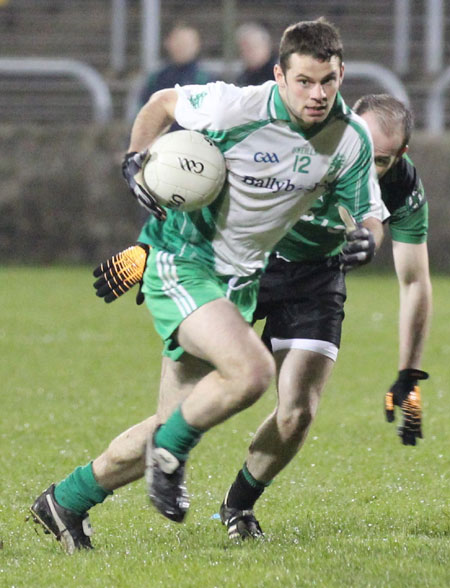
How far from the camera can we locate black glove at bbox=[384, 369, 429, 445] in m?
5.30

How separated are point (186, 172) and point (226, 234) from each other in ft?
1.20

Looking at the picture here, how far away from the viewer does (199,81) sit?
506 inches

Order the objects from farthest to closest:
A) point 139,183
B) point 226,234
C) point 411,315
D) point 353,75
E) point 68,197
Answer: point 68,197, point 353,75, point 411,315, point 226,234, point 139,183

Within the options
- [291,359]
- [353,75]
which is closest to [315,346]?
[291,359]

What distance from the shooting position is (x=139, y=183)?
4.86 metres

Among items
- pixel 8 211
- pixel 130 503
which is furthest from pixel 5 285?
pixel 130 503

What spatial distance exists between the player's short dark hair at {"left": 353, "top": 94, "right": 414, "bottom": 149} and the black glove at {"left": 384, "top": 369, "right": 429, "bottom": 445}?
1.03 metres

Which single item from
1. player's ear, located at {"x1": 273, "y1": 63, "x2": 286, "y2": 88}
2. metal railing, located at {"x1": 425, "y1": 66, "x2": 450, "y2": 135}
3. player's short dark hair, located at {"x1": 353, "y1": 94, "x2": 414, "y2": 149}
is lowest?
metal railing, located at {"x1": 425, "y1": 66, "x2": 450, "y2": 135}

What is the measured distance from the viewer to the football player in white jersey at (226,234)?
14.8 feet

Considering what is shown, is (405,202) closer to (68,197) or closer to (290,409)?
(290,409)

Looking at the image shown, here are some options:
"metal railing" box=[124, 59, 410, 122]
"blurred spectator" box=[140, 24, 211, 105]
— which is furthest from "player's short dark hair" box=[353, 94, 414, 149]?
"metal railing" box=[124, 59, 410, 122]

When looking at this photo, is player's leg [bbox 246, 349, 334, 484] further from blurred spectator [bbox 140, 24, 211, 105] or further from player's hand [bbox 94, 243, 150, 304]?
blurred spectator [bbox 140, 24, 211, 105]

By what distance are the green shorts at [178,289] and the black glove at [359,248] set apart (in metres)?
0.53

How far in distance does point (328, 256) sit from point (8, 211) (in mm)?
12481
